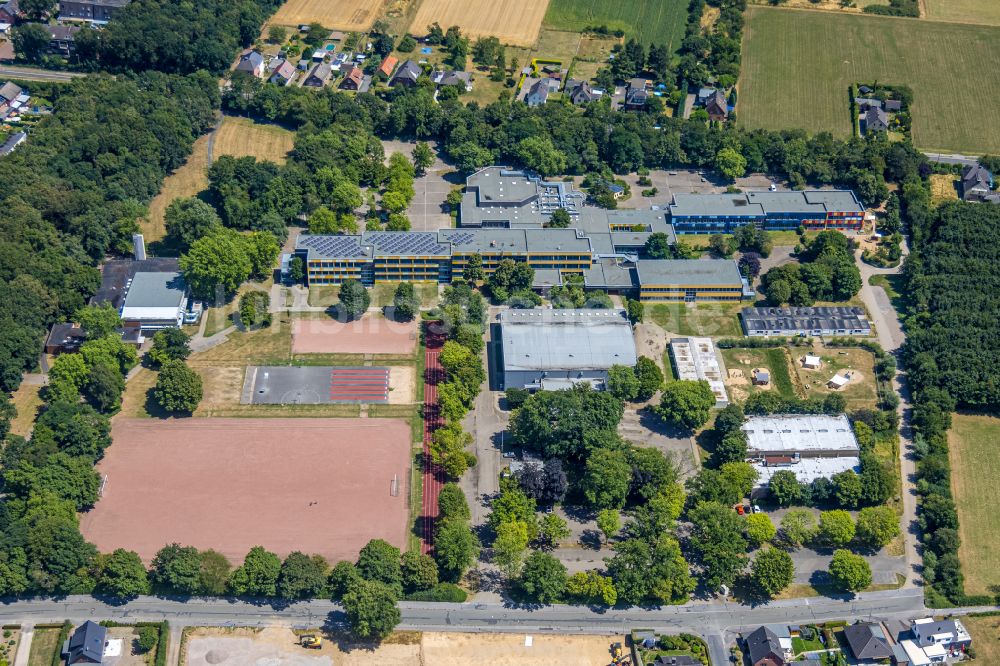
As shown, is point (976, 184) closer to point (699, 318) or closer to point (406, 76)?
point (699, 318)

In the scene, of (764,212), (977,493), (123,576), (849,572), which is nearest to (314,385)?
(123,576)

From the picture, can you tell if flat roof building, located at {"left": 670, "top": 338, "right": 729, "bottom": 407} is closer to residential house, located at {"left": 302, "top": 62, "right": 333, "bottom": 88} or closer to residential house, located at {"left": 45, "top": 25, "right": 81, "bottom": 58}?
residential house, located at {"left": 302, "top": 62, "right": 333, "bottom": 88}

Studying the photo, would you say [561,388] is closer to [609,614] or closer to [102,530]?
[609,614]

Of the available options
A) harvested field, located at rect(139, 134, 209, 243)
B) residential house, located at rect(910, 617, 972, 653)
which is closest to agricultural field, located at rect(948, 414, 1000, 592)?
residential house, located at rect(910, 617, 972, 653)

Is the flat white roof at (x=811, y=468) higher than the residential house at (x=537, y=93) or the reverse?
the reverse

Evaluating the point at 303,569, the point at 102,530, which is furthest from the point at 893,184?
the point at 102,530

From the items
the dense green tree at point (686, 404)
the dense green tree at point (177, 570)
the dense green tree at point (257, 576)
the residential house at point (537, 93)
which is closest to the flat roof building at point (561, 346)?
the dense green tree at point (686, 404)

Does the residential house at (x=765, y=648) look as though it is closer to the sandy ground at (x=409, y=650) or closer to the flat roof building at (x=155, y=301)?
the sandy ground at (x=409, y=650)
